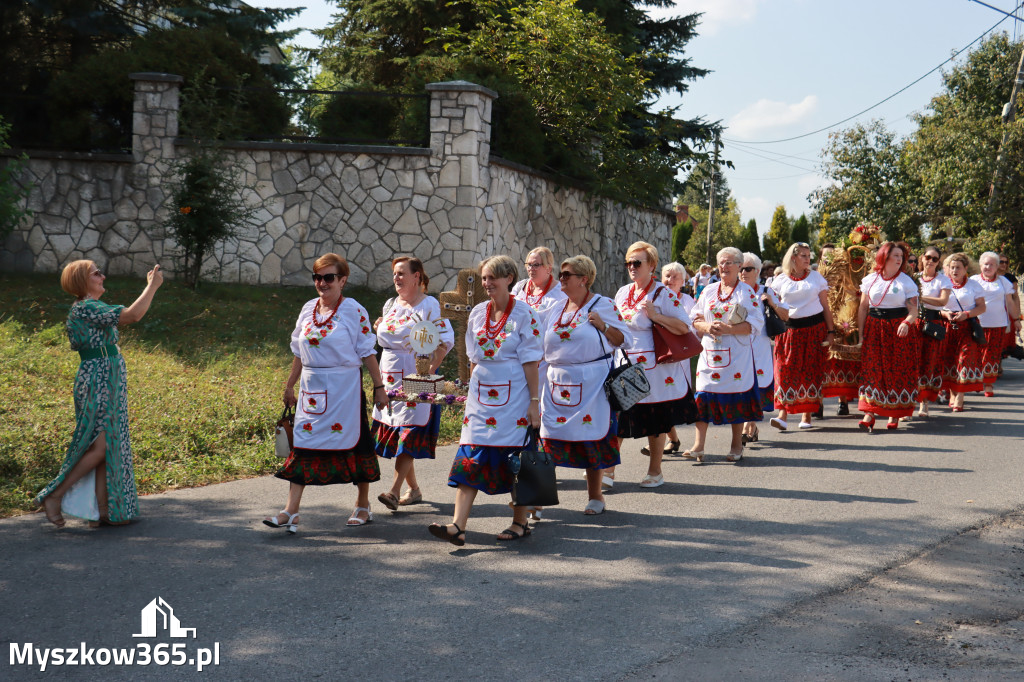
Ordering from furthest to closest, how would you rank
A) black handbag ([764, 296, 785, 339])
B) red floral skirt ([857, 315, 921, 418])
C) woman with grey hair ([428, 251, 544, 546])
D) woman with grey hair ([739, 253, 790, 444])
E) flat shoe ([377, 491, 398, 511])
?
red floral skirt ([857, 315, 921, 418]), black handbag ([764, 296, 785, 339]), woman with grey hair ([739, 253, 790, 444]), flat shoe ([377, 491, 398, 511]), woman with grey hair ([428, 251, 544, 546])

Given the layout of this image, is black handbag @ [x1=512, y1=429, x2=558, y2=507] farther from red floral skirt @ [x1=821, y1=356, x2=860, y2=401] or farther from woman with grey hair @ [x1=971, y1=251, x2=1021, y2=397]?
woman with grey hair @ [x1=971, y1=251, x2=1021, y2=397]

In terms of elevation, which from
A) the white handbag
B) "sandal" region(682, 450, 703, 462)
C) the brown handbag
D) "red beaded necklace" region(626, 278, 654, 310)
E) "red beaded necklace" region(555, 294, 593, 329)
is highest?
"red beaded necklace" region(626, 278, 654, 310)

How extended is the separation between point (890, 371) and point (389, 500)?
654cm

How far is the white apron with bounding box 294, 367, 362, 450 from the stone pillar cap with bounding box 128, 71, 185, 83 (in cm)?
1121

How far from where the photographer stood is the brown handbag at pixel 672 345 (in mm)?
8070

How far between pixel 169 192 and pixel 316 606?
40.1ft

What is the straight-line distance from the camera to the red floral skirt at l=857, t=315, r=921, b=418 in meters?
11.0

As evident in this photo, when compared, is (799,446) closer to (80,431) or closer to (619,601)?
(619,601)

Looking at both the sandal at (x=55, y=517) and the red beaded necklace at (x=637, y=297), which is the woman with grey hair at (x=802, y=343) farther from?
the sandal at (x=55, y=517)

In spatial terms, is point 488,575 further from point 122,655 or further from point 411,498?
point 122,655

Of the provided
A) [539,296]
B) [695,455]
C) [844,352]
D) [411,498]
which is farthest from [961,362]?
[411,498]

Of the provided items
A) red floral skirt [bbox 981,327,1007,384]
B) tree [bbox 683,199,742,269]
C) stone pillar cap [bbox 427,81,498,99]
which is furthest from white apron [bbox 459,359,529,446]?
tree [bbox 683,199,742,269]

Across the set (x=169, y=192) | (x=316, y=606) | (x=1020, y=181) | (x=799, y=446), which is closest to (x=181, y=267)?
(x=169, y=192)

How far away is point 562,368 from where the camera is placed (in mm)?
6828
